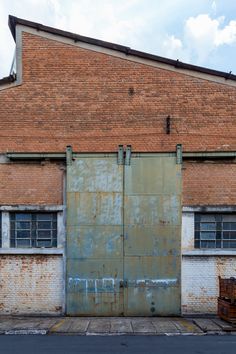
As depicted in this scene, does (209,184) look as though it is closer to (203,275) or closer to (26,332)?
(203,275)

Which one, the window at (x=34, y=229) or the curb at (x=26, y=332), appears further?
the window at (x=34, y=229)

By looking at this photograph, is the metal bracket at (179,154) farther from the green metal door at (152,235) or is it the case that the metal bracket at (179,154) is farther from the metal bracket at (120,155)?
the metal bracket at (120,155)

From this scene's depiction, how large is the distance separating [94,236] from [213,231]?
3892mm

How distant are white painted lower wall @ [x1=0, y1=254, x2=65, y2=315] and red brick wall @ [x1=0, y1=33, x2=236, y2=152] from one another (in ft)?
12.1

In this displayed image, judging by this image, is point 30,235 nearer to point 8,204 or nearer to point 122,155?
point 8,204

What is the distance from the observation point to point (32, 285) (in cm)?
1331

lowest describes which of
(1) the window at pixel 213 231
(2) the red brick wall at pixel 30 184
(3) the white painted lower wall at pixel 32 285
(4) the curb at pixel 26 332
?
(4) the curb at pixel 26 332

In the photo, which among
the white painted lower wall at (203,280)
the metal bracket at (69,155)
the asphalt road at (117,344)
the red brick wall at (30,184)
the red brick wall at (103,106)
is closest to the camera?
the asphalt road at (117,344)

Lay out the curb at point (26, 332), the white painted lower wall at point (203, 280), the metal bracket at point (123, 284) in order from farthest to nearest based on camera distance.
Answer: the metal bracket at point (123, 284)
the white painted lower wall at point (203, 280)
the curb at point (26, 332)

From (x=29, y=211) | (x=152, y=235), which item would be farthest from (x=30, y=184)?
(x=152, y=235)

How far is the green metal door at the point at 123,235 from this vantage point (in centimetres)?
1321

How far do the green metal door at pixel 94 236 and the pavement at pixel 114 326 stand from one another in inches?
25.0

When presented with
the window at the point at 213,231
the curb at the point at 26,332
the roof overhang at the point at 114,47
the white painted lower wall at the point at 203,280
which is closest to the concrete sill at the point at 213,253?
the white painted lower wall at the point at 203,280

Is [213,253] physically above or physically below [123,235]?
below
